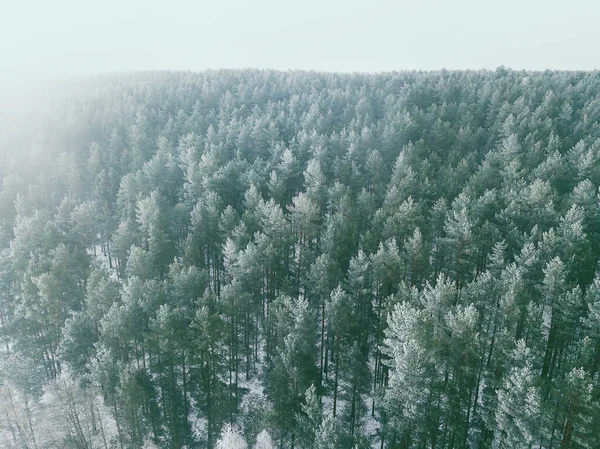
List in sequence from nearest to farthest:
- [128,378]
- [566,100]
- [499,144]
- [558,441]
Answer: [558,441] → [128,378] → [499,144] → [566,100]

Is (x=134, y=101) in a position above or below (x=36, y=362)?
above

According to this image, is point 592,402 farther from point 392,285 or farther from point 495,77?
point 495,77

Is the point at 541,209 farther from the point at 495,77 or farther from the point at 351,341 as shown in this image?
the point at 495,77

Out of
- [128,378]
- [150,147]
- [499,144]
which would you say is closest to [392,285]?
[128,378]

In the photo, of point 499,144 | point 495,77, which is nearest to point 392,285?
point 499,144

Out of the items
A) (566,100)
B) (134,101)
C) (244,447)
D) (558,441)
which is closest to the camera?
(558,441)

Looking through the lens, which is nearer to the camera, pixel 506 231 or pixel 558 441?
pixel 558 441

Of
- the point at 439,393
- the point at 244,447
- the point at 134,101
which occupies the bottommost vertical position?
the point at 244,447
